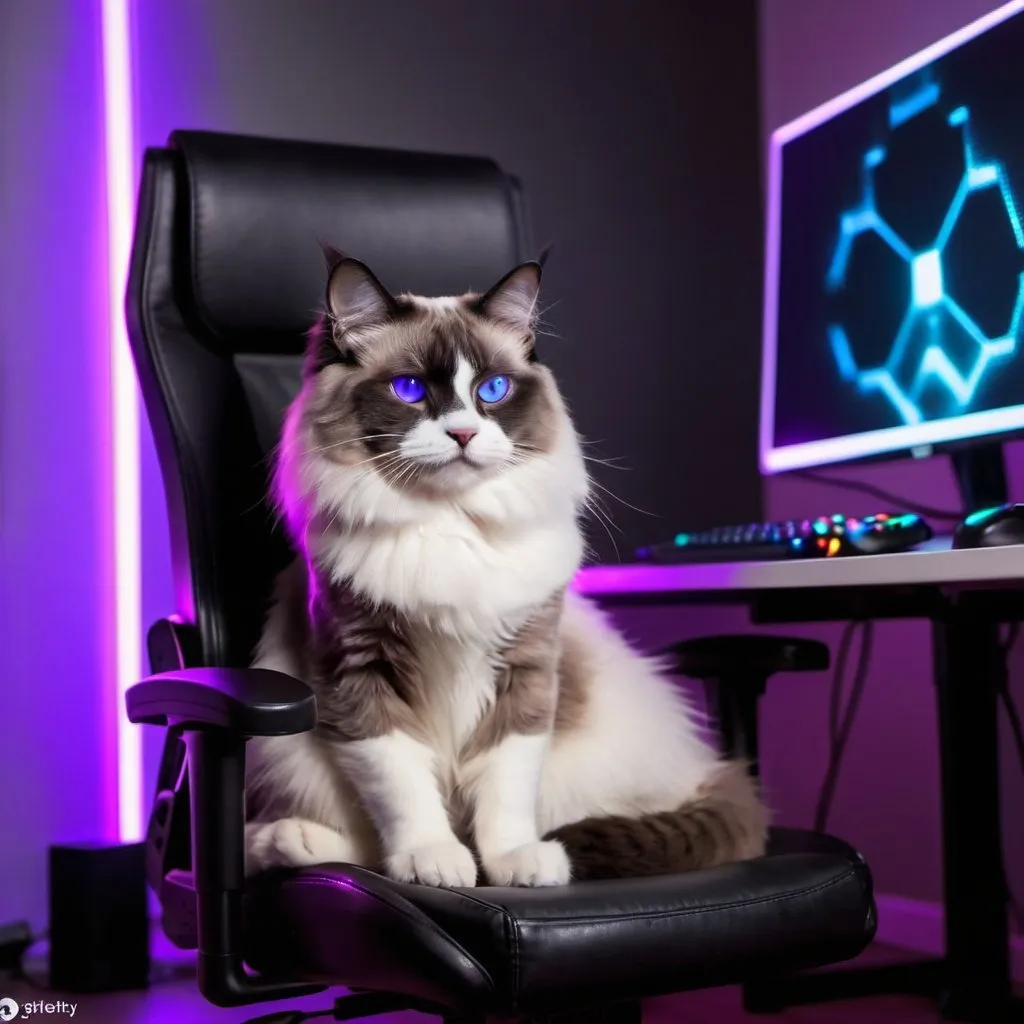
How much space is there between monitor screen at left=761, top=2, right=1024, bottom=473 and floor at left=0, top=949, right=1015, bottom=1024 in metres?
0.94

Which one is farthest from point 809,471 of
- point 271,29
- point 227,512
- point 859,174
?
point 271,29

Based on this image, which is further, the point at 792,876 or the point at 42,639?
the point at 42,639

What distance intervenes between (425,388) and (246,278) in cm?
39

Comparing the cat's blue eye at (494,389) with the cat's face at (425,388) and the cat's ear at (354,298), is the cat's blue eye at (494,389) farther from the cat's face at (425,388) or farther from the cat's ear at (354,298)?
the cat's ear at (354,298)

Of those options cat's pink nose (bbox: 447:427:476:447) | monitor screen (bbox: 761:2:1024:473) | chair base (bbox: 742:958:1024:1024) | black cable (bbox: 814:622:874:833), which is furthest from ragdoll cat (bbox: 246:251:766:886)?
black cable (bbox: 814:622:874:833)

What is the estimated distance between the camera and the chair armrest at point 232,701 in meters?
1.04

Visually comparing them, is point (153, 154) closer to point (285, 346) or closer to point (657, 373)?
point (285, 346)

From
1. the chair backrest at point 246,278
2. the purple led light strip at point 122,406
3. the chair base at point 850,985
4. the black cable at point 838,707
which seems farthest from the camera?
the black cable at point 838,707

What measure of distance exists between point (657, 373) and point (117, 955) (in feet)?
5.28

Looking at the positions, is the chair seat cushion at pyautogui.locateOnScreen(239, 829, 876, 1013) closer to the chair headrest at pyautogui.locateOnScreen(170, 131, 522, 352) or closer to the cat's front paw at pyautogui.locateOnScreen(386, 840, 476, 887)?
the cat's front paw at pyautogui.locateOnScreen(386, 840, 476, 887)

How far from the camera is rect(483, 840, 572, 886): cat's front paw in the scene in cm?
115

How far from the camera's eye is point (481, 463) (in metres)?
1.31

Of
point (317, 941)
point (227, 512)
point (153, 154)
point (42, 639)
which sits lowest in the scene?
point (317, 941)

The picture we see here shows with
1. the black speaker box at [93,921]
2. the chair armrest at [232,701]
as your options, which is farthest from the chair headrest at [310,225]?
the black speaker box at [93,921]
